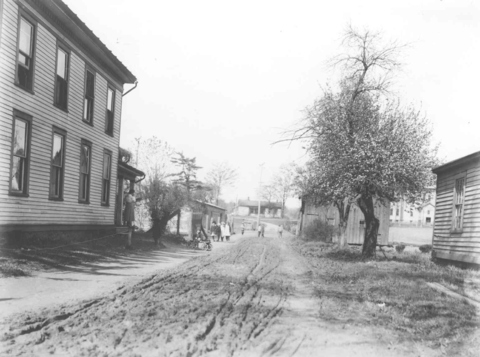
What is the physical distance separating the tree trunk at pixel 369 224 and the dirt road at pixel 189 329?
1116 cm

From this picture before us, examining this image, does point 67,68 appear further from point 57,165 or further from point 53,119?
point 57,165

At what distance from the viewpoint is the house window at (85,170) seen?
1654 cm

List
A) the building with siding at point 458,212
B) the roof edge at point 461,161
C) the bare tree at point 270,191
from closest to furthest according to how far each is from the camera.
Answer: the roof edge at point 461,161
the building with siding at point 458,212
the bare tree at point 270,191

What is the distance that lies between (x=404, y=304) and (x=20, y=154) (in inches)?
386

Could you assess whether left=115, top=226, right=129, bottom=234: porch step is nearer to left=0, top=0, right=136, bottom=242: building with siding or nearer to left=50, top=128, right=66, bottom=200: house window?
left=0, top=0, right=136, bottom=242: building with siding

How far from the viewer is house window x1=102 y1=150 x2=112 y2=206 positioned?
18969 millimetres

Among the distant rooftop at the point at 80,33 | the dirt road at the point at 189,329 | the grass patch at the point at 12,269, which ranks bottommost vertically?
the grass patch at the point at 12,269

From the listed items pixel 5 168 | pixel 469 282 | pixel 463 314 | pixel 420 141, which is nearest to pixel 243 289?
pixel 463 314

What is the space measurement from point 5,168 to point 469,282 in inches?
446

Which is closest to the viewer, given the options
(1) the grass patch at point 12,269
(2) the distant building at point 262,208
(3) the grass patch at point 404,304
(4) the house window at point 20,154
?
(3) the grass patch at point 404,304

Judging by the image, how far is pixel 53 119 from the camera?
14.0 meters

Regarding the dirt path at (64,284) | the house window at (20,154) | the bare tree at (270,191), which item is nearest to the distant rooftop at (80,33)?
the house window at (20,154)

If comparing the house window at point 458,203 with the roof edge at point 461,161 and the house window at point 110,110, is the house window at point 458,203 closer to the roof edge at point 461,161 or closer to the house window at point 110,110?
the roof edge at point 461,161

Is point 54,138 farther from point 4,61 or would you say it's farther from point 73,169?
point 4,61
